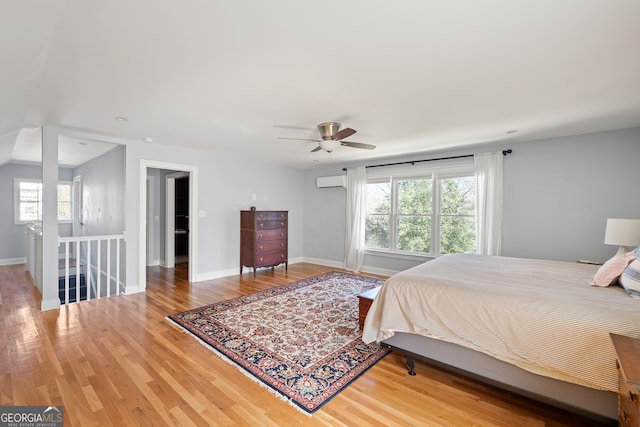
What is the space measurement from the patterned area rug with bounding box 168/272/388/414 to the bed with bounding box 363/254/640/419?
0.38m

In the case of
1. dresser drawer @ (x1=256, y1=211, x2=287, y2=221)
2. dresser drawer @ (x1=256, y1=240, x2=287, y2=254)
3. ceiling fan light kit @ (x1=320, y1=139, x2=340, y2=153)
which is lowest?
dresser drawer @ (x1=256, y1=240, x2=287, y2=254)

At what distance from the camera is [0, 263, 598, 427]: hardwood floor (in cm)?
173

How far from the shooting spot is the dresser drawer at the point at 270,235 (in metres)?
5.37

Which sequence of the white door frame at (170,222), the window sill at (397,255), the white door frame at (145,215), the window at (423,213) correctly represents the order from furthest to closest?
the white door frame at (170,222) < the window sill at (397,255) < the window at (423,213) < the white door frame at (145,215)

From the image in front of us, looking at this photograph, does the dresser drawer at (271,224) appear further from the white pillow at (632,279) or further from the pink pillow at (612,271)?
the white pillow at (632,279)

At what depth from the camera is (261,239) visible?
539cm

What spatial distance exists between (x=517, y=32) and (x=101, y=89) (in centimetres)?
308

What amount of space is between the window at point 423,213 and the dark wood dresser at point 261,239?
1.83 m

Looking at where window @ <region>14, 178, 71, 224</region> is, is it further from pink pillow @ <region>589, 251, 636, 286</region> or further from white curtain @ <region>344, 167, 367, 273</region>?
pink pillow @ <region>589, 251, 636, 286</region>

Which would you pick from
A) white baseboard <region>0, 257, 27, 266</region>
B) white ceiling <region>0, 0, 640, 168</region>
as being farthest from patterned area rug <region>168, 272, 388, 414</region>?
white baseboard <region>0, 257, 27, 266</region>

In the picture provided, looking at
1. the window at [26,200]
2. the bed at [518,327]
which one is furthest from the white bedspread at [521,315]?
the window at [26,200]

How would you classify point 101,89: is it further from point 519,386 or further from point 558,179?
point 558,179

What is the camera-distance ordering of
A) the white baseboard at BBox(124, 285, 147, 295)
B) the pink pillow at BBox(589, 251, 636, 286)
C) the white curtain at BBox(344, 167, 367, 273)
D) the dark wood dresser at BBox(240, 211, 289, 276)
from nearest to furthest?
the pink pillow at BBox(589, 251, 636, 286)
the white baseboard at BBox(124, 285, 147, 295)
the dark wood dresser at BBox(240, 211, 289, 276)
the white curtain at BBox(344, 167, 367, 273)

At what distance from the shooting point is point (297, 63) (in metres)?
1.94
